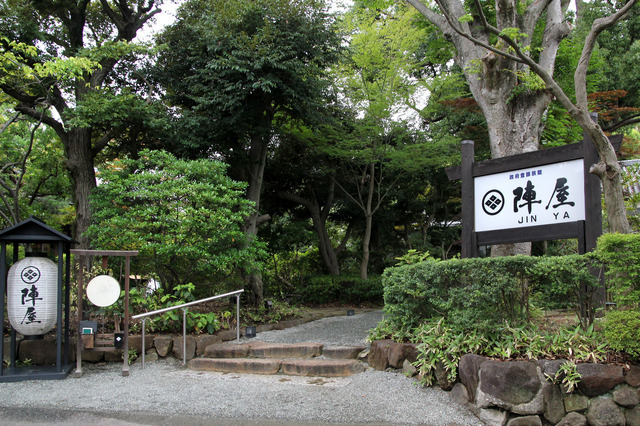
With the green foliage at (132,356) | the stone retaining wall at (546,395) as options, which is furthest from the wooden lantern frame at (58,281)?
the stone retaining wall at (546,395)

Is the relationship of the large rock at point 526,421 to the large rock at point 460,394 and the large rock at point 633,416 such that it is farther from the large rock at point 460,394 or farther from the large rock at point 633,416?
the large rock at point 633,416

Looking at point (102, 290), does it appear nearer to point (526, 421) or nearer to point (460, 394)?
point (460, 394)

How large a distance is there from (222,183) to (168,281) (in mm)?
2041

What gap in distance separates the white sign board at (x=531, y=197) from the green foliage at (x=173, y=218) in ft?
13.4

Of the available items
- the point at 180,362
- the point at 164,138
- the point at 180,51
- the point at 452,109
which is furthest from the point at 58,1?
the point at 452,109

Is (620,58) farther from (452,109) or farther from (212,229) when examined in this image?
(212,229)

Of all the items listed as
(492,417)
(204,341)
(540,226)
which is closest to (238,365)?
(204,341)

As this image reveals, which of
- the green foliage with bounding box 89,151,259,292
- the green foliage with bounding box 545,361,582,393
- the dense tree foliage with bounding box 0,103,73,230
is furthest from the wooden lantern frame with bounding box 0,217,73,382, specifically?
the dense tree foliage with bounding box 0,103,73,230

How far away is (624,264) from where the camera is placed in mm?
3943

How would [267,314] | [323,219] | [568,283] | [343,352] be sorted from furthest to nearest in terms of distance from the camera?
[323,219] < [267,314] < [343,352] < [568,283]

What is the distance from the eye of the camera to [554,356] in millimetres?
4180

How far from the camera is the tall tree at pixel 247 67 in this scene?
852 centimetres

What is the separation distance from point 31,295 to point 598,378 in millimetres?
6546

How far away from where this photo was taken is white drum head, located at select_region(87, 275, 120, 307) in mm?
5840
